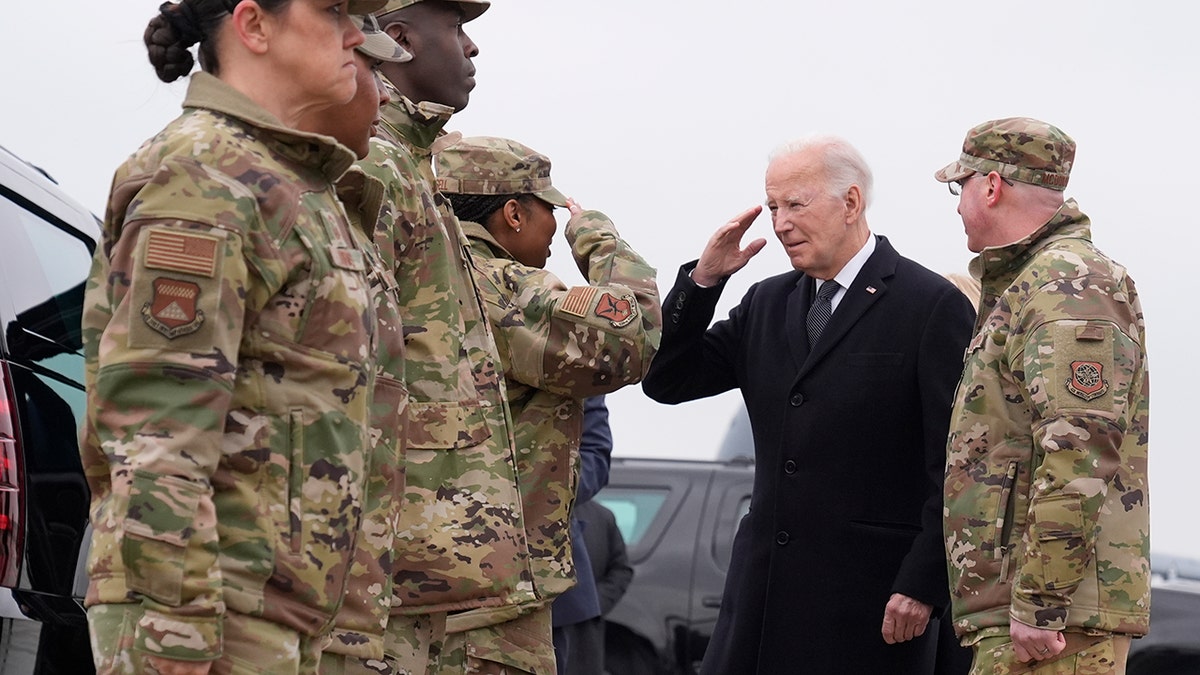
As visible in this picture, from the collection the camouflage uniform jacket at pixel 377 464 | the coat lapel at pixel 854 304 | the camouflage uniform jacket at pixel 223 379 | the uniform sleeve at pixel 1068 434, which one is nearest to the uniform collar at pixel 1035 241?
the uniform sleeve at pixel 1068 434

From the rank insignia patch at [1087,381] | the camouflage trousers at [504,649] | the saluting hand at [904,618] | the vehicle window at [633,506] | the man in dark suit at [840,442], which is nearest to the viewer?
the camouflage trousers at [504,649]

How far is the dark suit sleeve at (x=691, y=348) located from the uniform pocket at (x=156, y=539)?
9.80 feet

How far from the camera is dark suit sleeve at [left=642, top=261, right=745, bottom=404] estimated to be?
16.3ft

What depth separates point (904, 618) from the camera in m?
4.29

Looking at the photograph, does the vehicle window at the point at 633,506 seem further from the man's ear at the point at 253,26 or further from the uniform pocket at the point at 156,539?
the uniform pocket at the point at 156,539

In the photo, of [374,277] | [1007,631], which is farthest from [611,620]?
[374,277]

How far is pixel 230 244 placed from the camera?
220 centimetres

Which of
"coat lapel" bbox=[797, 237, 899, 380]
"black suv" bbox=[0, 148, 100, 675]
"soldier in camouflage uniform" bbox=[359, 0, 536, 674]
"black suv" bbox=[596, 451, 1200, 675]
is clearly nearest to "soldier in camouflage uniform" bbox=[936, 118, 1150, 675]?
"coat lapel" bbox=[797, 237, 899, 380]

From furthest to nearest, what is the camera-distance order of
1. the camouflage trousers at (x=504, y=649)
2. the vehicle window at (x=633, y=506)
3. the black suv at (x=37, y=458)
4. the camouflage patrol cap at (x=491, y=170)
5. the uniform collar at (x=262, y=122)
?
the vehicle window at (x=633, y=506) < the camouflage patrol cap at (x=491, y=170) < the camouflage trousers at (x=504, y=649) < the black suv at (x=37, y=458) < the uniform collar at (x=262, y=122)

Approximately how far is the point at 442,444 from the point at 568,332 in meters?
0.61

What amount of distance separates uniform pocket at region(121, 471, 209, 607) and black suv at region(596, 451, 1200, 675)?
5.00 m

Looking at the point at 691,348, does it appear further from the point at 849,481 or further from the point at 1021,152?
the point at 1021,152

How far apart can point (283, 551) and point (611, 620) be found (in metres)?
4.86

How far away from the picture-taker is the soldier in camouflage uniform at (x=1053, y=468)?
3750mm
